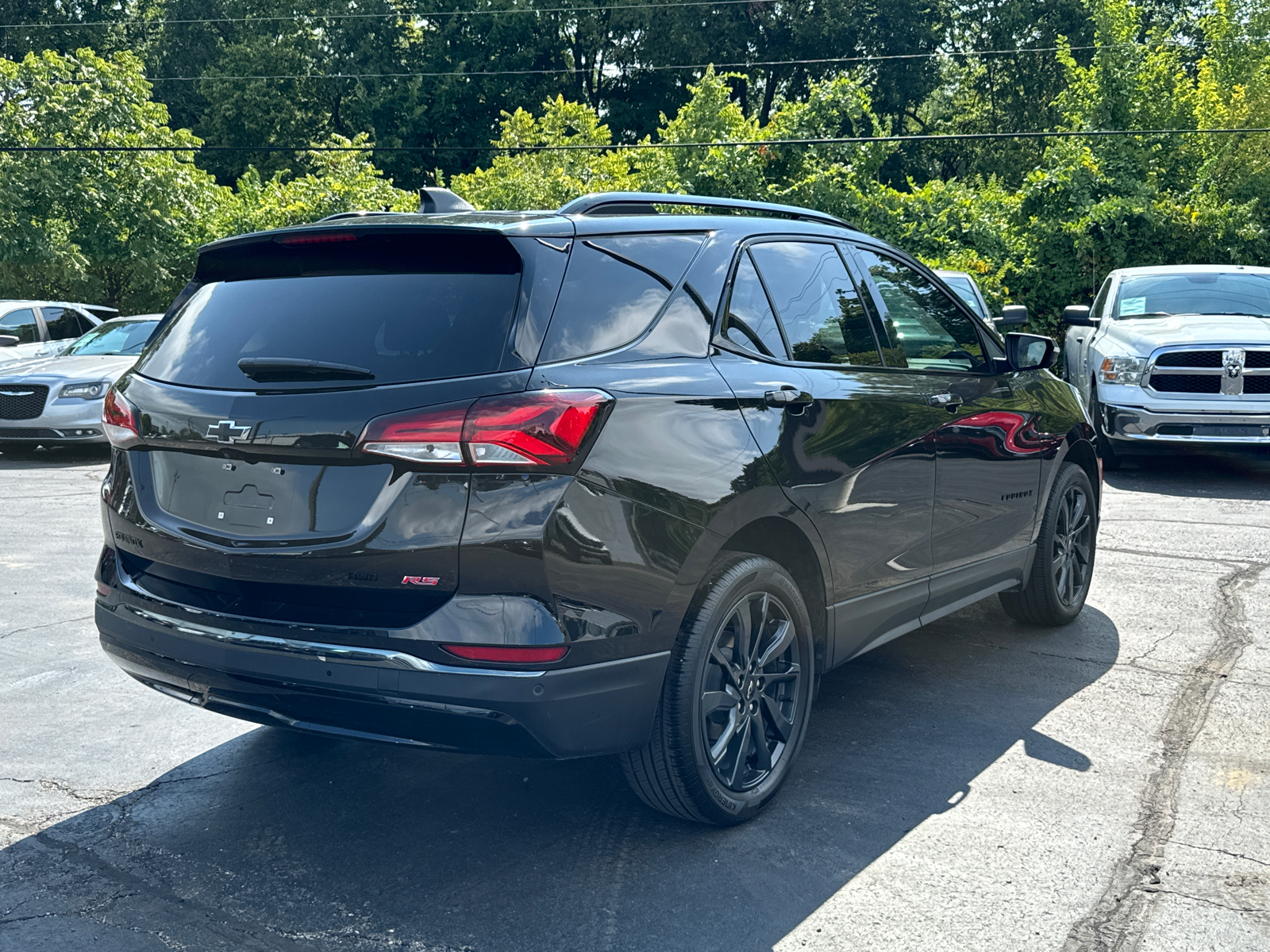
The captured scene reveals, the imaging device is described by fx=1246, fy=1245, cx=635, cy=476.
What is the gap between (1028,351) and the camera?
5.43 meters

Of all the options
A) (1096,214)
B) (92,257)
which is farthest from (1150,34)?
(92,257)

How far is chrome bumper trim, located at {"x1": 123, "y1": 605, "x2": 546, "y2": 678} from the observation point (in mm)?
3023

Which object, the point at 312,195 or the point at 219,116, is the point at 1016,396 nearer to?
the point at 312,195

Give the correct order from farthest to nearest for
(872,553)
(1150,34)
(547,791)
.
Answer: (1150,34) → (872,553) → (547,791)

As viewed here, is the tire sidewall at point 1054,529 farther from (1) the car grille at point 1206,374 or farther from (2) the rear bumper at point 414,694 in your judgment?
(1) the car grille at point 1206,374

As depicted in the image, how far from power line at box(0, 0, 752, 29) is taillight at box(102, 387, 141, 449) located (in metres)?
45.4

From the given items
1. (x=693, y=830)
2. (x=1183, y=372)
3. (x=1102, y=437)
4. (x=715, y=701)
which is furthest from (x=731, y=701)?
(x=1102, y=437)

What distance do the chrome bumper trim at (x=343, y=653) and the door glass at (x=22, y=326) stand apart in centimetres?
Result: 1501

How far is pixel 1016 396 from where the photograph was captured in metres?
5.33

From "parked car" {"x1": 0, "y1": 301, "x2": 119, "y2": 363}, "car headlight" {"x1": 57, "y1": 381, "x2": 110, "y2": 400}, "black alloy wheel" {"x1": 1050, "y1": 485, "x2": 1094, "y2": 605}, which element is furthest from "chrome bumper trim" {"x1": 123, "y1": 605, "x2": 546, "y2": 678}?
"parked car" {"x1": 0, "y1": 301, "x2": 119, "y2": 363}

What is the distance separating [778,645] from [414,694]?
1240mm

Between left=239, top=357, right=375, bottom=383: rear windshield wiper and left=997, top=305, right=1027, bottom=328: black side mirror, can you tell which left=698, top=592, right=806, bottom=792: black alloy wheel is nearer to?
left=239, top=357, right=375, bottom=383: rear windshield wiper

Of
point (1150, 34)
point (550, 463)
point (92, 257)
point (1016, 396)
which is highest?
point (1150, 34)

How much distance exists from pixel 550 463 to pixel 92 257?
1038 inches
